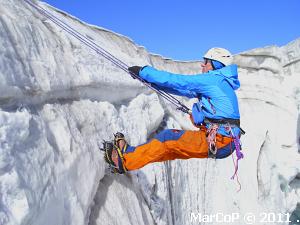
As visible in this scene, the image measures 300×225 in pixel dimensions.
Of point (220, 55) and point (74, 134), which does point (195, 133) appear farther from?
point (74, 134)

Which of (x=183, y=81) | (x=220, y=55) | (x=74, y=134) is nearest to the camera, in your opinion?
(x=74, y=134)

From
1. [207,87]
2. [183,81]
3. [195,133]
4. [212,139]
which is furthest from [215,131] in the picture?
[183,81]

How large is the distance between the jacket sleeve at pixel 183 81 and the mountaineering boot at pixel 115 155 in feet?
1.90

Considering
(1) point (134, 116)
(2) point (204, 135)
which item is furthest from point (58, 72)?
(1) point (134, 116)

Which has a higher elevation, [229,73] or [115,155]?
[229,73]

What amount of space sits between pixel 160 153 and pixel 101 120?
594 millimetres

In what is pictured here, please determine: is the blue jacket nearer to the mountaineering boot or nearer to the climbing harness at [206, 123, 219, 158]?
the climbing harness at [206, 123, 219, 158]

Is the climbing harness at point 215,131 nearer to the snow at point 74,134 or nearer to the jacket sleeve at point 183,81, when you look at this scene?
the jacket sleeve at point 183,81

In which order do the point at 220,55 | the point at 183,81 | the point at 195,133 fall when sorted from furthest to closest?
the point at 220,55 < the point at 195,133 < the point at 183,81

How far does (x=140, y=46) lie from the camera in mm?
6938

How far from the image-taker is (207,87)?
9.87 ft

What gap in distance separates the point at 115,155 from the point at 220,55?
123cm

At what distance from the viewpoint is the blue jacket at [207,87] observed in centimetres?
297

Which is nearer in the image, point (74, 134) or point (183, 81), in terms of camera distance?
point (74, 134)
